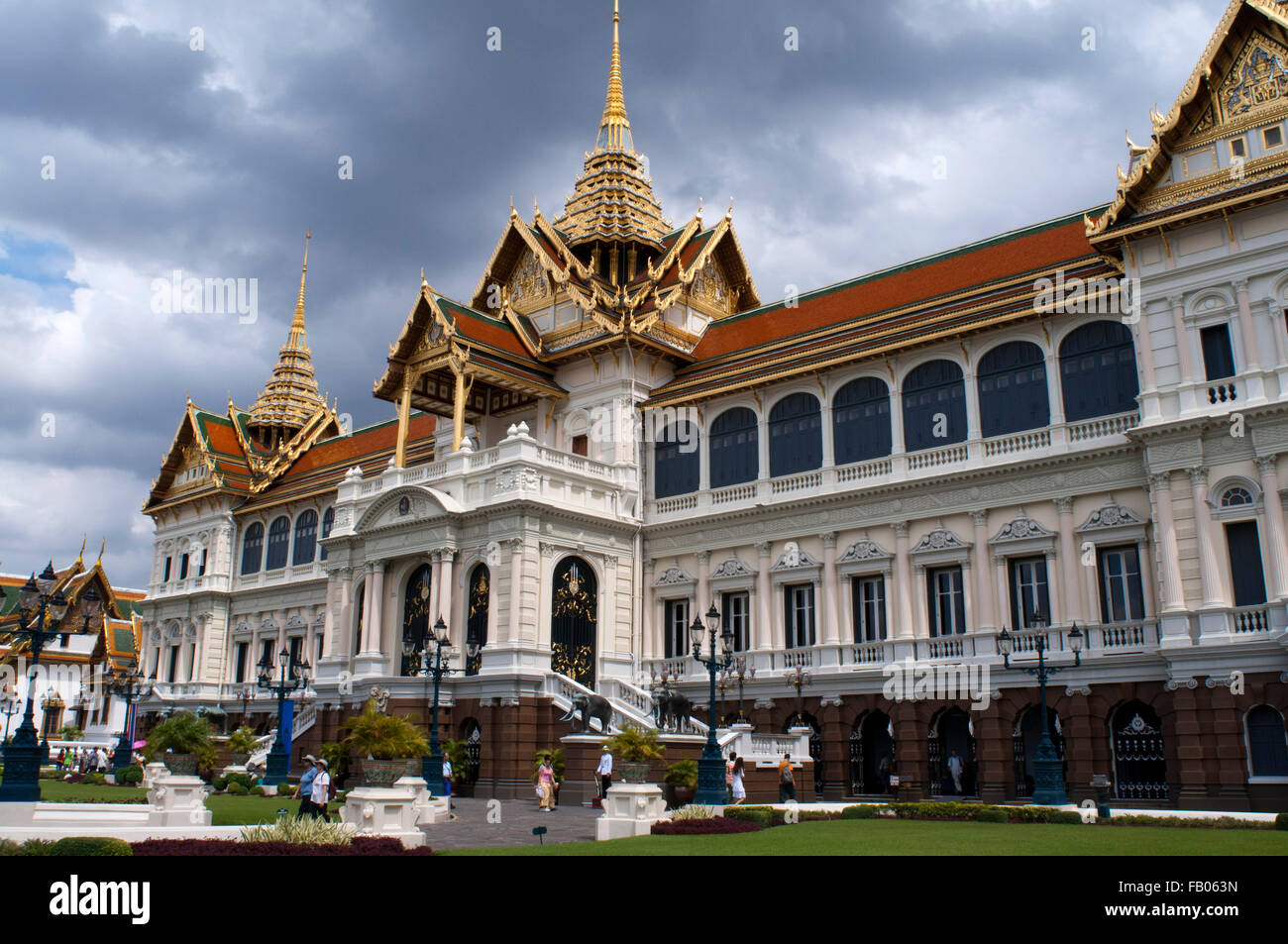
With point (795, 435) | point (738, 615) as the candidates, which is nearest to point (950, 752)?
point (738, 615)

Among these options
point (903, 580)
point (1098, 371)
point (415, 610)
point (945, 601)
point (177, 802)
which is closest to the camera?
point (177, 802)

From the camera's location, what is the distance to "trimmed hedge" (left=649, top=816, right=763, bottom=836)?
17516 mm

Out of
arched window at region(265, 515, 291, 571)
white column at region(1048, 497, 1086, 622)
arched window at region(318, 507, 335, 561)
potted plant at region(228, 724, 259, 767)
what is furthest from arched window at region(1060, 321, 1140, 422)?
arched window at region(265, 515, 291, 571)

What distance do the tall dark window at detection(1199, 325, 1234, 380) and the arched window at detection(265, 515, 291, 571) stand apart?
38873 millimetres

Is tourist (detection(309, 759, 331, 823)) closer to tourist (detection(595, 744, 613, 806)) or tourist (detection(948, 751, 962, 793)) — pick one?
tourist (detection(595, 744, 613, 806))

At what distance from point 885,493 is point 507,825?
46.5ft

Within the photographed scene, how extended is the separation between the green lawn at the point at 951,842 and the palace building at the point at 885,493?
279 inches

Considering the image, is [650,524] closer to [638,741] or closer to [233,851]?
[638,741]

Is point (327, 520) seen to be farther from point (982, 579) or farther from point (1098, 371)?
point (1098, 371)

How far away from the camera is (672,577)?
34.5 metres

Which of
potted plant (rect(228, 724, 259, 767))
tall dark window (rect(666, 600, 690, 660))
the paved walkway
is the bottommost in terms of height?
the paved walkway

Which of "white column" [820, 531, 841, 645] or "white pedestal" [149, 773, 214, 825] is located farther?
"white column" [820, 531, 841, 645]
